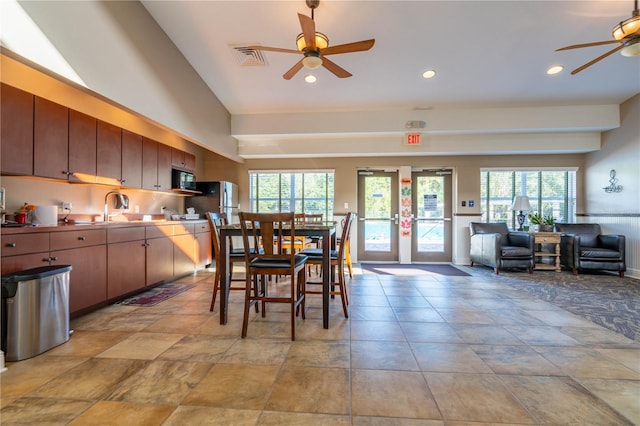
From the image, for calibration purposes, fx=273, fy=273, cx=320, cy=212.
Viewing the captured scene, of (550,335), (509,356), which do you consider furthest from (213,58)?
(550,335)

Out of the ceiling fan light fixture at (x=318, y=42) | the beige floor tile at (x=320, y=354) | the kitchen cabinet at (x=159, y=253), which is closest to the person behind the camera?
the beige floor tile at (x=320, y=354)

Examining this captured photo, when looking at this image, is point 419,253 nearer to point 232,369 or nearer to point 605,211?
point 605,211

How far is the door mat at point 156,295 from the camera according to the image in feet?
10.0

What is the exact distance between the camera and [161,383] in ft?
5.19

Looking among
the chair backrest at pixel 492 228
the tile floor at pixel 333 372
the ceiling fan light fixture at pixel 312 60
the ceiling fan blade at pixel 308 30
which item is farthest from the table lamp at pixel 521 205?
the ceiling fan blade at pixel 308 30

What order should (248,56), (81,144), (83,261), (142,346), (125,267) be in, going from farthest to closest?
(248,56), (125,267), (81,144), (83,261), (142,346)

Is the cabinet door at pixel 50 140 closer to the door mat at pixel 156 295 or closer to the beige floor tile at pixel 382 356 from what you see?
the door mat at pixel 156 295

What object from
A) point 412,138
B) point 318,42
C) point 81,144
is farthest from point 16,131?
point 412,138

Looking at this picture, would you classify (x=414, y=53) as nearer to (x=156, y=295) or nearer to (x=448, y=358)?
(x=448, y=358)

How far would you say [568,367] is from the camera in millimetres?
1770

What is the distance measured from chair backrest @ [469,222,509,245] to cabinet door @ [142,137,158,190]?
5.83 m

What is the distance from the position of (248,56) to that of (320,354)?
12.5ft

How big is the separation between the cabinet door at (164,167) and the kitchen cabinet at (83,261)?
5.41ft

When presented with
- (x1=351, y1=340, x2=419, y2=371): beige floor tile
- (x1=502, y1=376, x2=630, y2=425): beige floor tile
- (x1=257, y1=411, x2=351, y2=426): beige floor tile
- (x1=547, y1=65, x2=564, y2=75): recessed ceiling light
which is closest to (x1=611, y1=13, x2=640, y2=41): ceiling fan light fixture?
(x1=547, y1=65, x2=564, y2=75): recessed ceiling light
